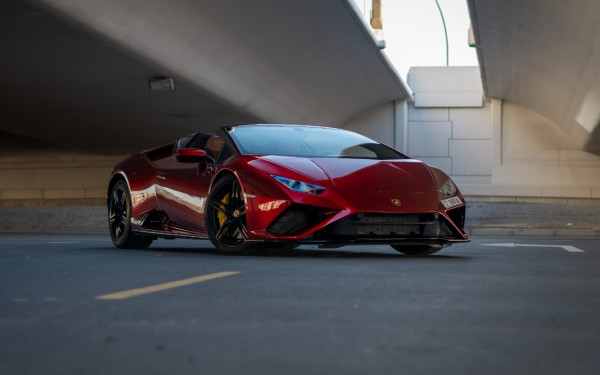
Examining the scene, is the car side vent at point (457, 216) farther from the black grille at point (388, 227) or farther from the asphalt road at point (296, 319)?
the asphalt road at point (296, 319)

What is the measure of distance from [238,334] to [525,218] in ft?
73.3

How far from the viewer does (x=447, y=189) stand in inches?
327

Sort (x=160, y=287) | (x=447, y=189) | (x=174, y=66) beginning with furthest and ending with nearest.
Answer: (x=174, y=66) → (x=447, y=189) → (x=160, y=287)

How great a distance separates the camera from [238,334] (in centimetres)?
361

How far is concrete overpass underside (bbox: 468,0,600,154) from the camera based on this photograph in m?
16.9

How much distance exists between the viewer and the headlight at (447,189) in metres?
8.19

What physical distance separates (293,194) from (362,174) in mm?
716

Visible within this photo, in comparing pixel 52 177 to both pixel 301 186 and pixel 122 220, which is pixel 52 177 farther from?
pixel 301 186

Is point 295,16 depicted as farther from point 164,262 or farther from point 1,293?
point 1,293

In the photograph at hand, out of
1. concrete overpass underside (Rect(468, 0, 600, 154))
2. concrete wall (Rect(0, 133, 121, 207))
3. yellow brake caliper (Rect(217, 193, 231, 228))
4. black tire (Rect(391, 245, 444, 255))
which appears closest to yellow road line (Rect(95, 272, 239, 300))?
yellow brake caliper (Rect(217, 193, 231, 228))

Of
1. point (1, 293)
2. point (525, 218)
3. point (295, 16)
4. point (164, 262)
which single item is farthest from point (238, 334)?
point (525, 218)

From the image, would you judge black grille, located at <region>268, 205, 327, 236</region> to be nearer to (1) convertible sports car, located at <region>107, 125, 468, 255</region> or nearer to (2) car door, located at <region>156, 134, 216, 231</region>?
(1) convertible sports car, located at <region>107, 125, 468, 255</region>

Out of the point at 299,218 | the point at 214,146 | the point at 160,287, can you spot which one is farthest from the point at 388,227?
the point at 160,287

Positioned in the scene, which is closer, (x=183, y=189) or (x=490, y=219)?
(x=183, y=189)
